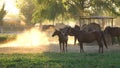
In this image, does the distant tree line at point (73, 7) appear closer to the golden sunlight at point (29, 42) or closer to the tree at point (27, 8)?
the golden sunlight at point (29, 42)

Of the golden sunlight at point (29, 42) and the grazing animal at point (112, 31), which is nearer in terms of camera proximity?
the grazing animal at point (112, 31)

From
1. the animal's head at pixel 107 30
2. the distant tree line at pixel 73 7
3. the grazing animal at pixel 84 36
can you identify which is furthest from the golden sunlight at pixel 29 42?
the grazing animal at pixel 84 36

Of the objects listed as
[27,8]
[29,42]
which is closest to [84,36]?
[29,42]

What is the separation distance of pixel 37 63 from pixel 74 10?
117 ft

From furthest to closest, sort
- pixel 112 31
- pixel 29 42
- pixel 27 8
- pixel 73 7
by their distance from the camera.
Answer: pixel 27 8, pixel 73 7, pixel 29 42, pixel 112 31

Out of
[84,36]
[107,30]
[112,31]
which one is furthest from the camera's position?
[107,30]

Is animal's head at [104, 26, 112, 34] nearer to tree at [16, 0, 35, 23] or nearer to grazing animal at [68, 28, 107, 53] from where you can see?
grazing animal at [68, 28, 107, 53]

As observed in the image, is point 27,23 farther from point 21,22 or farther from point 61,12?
point 61,12

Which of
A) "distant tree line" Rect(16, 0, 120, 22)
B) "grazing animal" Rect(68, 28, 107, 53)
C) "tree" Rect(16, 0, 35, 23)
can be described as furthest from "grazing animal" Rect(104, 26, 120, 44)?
"tree" Rect(16, 0, 35, 23)

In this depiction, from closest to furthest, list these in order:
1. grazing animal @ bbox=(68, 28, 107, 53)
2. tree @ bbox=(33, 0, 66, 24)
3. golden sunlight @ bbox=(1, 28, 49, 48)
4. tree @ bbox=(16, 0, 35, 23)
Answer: grazing animal @ bbox=(68, 28, 107, 53), golden sunlight @ bbox=(1, 28, 49, 48), tree @ bbox=(33, 0, 66, 24), tree @ bbox=(16, 0, 35, 23)

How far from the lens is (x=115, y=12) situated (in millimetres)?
47938

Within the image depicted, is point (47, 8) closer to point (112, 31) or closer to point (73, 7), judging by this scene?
point (73, 7)

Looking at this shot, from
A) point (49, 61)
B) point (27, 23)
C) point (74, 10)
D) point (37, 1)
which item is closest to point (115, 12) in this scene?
point (74, 10)

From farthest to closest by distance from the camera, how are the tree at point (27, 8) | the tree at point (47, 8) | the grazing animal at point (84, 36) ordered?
1. the tree at point (27, 8)
2. the tree at point (47, 8)
3. the grazing animal at point (84, 36)
